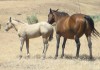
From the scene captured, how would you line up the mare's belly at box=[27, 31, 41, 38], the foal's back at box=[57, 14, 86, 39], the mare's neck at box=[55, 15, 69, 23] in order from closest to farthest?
the foal's back at box=[57, 14, 86, 39] → the mare's belly at box=[27, 31, 41, 38] → the mare's neck at box=[55, 15, 69, 23]

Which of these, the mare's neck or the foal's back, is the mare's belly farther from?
the mare's neck

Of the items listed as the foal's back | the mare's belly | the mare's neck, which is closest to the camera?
the foal's back

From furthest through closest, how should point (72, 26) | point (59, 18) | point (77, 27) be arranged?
point (59, 18)
point (72, 26)
point (77, 27)

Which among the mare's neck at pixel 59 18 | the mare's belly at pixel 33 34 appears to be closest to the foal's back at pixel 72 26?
the mare's neck at pixel 59 18

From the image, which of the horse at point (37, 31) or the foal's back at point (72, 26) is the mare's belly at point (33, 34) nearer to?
the horse at point (37, 31)

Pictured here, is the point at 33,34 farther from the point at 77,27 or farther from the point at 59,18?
the point at 77,27

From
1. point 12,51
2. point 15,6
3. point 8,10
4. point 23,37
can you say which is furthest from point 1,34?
point 15,6

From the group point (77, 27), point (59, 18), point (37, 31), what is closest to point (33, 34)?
point (37, 31)

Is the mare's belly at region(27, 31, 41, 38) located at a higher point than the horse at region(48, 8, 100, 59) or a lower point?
lower

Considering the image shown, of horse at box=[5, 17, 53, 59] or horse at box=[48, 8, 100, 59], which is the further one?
horse at box=[5, 17, 53, 59]

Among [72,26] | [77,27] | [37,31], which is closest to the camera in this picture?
[77,27]

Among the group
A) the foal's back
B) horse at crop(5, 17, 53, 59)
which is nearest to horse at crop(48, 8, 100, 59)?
the foal's back

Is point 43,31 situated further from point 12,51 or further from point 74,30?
point 12,51

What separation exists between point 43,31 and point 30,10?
24379mm
